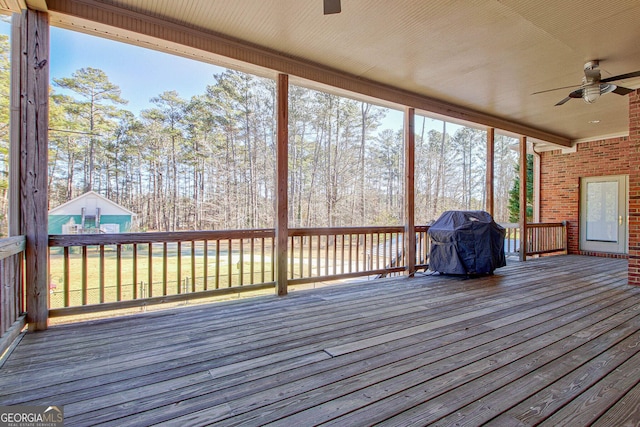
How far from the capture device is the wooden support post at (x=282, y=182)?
393cm

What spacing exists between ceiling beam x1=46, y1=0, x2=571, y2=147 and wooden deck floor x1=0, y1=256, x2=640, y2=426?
2759mm

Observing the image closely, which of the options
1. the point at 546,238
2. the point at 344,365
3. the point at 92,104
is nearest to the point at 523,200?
the point at 546,238

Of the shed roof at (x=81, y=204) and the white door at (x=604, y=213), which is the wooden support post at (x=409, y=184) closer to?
the shed roof at (x=81, y=204)

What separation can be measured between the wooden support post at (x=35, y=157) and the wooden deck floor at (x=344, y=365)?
1.32ft

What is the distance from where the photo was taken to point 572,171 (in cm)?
800

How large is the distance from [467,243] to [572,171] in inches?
209

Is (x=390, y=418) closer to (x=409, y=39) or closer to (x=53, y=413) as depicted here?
(x=53, y=413)

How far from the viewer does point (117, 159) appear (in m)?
5.21

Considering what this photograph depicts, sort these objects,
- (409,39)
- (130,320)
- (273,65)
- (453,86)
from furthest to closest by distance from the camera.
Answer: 1. (453,86)
2. (273,65)
3. (409,39)
4. (130,320)

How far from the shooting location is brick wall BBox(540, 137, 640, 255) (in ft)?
24.0

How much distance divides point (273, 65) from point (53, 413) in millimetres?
3622

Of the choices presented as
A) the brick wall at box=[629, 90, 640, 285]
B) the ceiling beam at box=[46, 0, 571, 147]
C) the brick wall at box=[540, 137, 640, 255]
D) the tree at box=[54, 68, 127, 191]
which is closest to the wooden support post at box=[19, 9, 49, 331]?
the ceiling beam at box=[46, 0, 571, 147]

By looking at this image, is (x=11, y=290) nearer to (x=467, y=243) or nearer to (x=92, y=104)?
(x=92, y=104)

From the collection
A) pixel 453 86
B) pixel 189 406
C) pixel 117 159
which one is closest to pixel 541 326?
pixel 189 406
